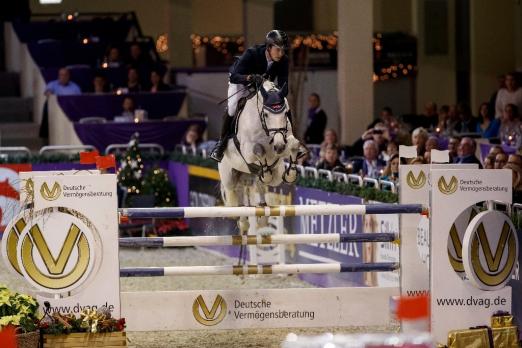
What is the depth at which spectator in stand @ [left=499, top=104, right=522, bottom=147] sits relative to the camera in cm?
1411

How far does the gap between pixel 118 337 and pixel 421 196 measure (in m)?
2.53

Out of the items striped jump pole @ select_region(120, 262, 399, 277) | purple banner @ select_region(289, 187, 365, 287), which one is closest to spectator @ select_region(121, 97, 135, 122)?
purple banner @ select_region(289, 187, 365, 287)

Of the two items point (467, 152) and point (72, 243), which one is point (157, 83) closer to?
point (467, 152)

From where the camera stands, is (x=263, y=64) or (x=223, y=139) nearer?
(x=263, y=64)

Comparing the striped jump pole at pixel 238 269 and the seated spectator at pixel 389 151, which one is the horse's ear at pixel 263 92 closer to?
the striped jump pole at pixel 238 269

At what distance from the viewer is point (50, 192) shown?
28.6 feet

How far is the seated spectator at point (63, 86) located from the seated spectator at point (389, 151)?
693 cm

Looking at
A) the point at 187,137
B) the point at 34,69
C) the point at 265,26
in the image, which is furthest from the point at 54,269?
the point at 34,69

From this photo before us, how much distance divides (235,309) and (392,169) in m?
3.62

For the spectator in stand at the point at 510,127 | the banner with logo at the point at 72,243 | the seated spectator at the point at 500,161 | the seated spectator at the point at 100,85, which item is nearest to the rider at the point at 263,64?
the banner with logo at the point at 72,243

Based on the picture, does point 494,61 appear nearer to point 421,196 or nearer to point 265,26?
point 265,26

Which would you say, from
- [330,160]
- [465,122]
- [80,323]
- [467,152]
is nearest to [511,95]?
[465,122]

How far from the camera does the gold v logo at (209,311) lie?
9.37 m

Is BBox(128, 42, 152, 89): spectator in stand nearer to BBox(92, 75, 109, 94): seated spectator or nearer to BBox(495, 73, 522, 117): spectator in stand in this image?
BBox(92, 75, 109, 94): seated spectator
